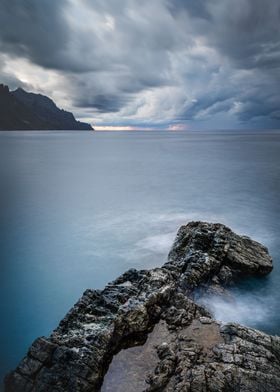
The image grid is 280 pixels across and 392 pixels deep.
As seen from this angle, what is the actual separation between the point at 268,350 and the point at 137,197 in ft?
93.6

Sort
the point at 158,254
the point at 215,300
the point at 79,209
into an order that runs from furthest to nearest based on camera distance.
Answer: the point at 79,209
the point at 158,254
the point at 215,300

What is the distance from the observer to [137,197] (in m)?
37.2

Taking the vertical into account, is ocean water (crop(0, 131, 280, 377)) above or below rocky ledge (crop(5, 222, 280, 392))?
below

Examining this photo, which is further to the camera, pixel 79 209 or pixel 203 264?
pixel 79 209

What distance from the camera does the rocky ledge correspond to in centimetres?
827

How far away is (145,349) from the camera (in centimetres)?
981

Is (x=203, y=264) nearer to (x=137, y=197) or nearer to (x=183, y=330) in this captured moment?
(x=183, y=330)

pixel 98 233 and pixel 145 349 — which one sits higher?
pixel 145 349

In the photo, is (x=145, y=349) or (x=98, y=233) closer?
(x=145, y=349)

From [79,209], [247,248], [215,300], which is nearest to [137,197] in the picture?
[79,209]

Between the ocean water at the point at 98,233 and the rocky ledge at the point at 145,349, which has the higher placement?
the rocky ledge at the point at 145,349

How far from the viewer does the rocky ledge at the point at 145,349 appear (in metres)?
8.27

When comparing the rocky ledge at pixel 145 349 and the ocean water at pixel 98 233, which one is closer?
the rocky ledge at pixel 145 349

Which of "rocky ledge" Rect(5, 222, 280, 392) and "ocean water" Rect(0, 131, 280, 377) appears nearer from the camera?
"rocky ledge" Rect(5, 222, 280, 392)
